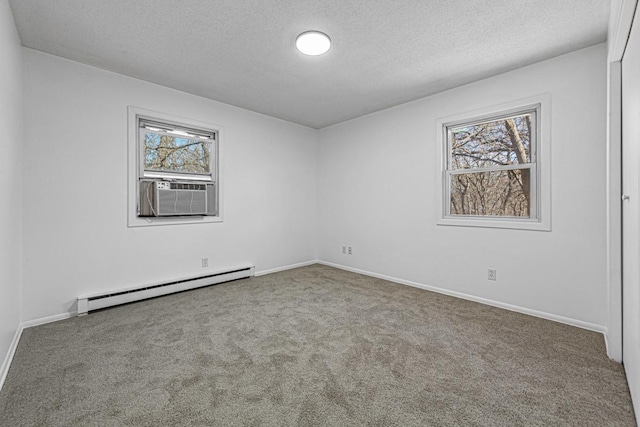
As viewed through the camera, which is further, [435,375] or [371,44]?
[371,44]

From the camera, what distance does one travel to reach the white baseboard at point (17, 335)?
5.91 ft

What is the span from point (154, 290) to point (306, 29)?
305 cm

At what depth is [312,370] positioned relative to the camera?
187 cm

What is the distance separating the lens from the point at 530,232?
111 inches

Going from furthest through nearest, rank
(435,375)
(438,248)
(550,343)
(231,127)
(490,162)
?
(231,127) → (438,248) → (490,162) → (550,343) → (435,375)

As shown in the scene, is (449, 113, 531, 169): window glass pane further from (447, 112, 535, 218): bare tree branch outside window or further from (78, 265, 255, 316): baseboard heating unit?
(78, 265, 255, 316): baseboard heating unit

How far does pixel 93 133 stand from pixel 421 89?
356cm

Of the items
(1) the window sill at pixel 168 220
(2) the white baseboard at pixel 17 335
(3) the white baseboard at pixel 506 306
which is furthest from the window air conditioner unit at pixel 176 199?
(3) the white baseboard at pixel 506 306

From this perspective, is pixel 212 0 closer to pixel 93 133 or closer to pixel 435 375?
pixel 93 133

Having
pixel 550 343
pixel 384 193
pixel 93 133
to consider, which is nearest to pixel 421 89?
pixel 384 193

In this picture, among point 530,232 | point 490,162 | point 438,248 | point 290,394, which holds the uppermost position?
point 490,162

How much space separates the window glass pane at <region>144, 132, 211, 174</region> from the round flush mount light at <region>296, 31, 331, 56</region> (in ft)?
6.51

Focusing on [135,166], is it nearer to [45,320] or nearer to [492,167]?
[45,320]

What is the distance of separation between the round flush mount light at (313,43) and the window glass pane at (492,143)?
1.92 meters
